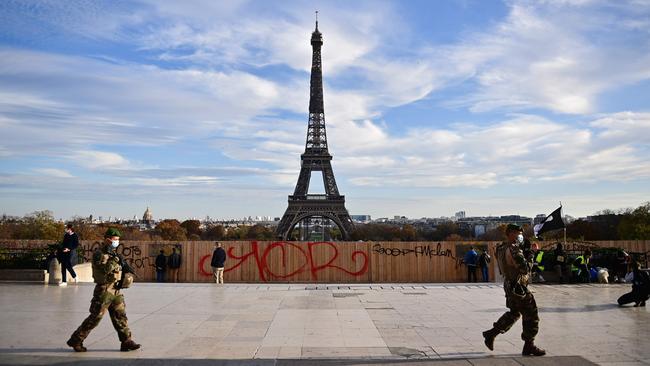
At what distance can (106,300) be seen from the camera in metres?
7.88

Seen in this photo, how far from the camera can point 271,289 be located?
16.1m

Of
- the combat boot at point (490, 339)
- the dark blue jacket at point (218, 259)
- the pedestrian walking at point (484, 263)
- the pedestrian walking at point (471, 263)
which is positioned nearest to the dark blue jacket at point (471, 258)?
the pedestrian walking at point (471, 263)

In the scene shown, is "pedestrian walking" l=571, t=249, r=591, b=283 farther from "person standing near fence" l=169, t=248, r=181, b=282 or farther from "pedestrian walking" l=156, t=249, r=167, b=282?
"pedestrian walking" l=156, t=249, r=167, b=282

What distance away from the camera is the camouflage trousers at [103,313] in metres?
7.81

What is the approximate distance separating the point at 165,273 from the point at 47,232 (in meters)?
38.9

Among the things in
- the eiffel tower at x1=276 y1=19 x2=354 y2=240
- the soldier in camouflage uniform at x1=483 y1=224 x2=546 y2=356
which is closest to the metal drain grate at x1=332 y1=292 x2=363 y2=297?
the soldier in camouflage uniform at x1=483 y1=224 x2=546 y2=356

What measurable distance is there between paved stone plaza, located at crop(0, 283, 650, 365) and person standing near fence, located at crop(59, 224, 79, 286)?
689 millimetres

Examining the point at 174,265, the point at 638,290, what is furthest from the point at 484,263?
the point at 174,265

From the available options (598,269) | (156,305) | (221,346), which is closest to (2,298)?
(156,305)

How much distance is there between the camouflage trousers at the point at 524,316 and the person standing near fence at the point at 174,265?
16.2m

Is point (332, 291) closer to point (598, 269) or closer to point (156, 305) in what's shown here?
point (156, 305)

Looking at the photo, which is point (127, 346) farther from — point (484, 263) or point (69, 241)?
point (484, 263)

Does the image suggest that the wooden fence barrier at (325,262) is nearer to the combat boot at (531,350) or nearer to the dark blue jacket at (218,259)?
the dark blue jacket at (218,259)

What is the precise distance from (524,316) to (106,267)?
240 inches
